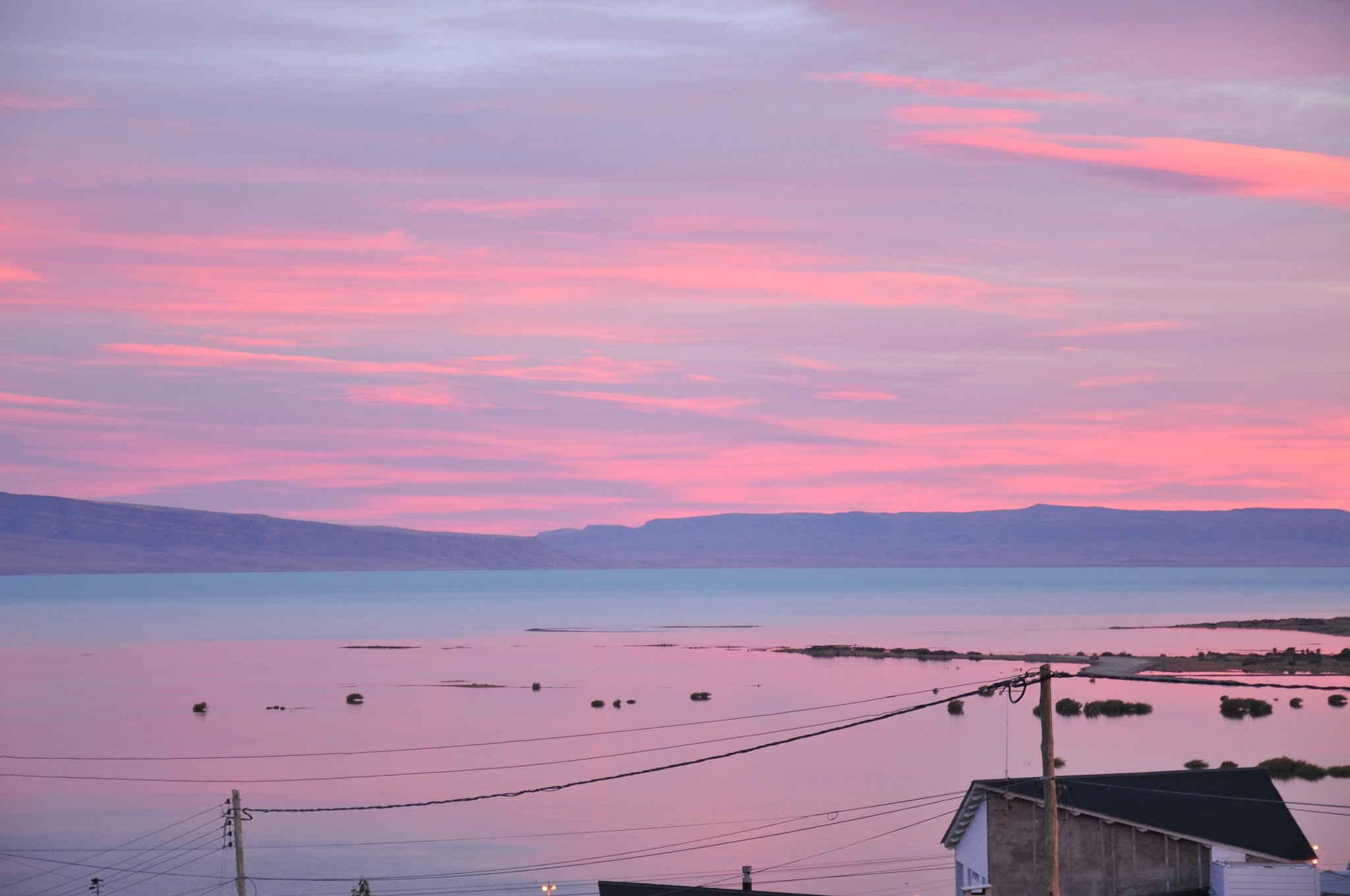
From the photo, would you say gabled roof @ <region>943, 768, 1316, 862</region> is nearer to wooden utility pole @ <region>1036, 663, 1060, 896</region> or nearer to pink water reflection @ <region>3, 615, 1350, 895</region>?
wooden utility pole @ <region>1036, 663, 1060, 896</region>

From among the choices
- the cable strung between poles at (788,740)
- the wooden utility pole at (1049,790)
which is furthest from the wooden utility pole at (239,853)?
the wooden utility pole at (1049,790)

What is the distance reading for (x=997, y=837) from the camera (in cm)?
2897

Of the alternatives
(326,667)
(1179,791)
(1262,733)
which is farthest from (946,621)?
(1179,791)

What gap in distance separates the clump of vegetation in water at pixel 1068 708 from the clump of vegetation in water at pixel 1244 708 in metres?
8.39

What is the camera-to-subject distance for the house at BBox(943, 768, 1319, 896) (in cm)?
2844

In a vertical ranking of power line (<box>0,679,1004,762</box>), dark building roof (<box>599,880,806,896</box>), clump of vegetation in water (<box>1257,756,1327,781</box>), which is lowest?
dark building roof (<box>599,880,806,896</box>)

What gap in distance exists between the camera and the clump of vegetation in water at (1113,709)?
3130 inches

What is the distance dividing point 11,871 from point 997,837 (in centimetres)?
3560

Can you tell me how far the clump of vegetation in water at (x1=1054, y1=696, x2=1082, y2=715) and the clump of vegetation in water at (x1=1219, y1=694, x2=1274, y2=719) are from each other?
8389 mm

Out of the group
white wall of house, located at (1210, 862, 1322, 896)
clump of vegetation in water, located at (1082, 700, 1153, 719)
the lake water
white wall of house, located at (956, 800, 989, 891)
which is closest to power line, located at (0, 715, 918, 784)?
the lake water

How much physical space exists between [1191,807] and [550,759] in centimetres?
4100

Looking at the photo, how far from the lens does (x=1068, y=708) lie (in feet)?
261

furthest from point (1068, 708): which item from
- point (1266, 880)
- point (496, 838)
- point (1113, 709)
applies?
point (1266, 880)

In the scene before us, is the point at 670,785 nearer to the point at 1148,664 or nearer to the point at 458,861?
the point at 458,861
